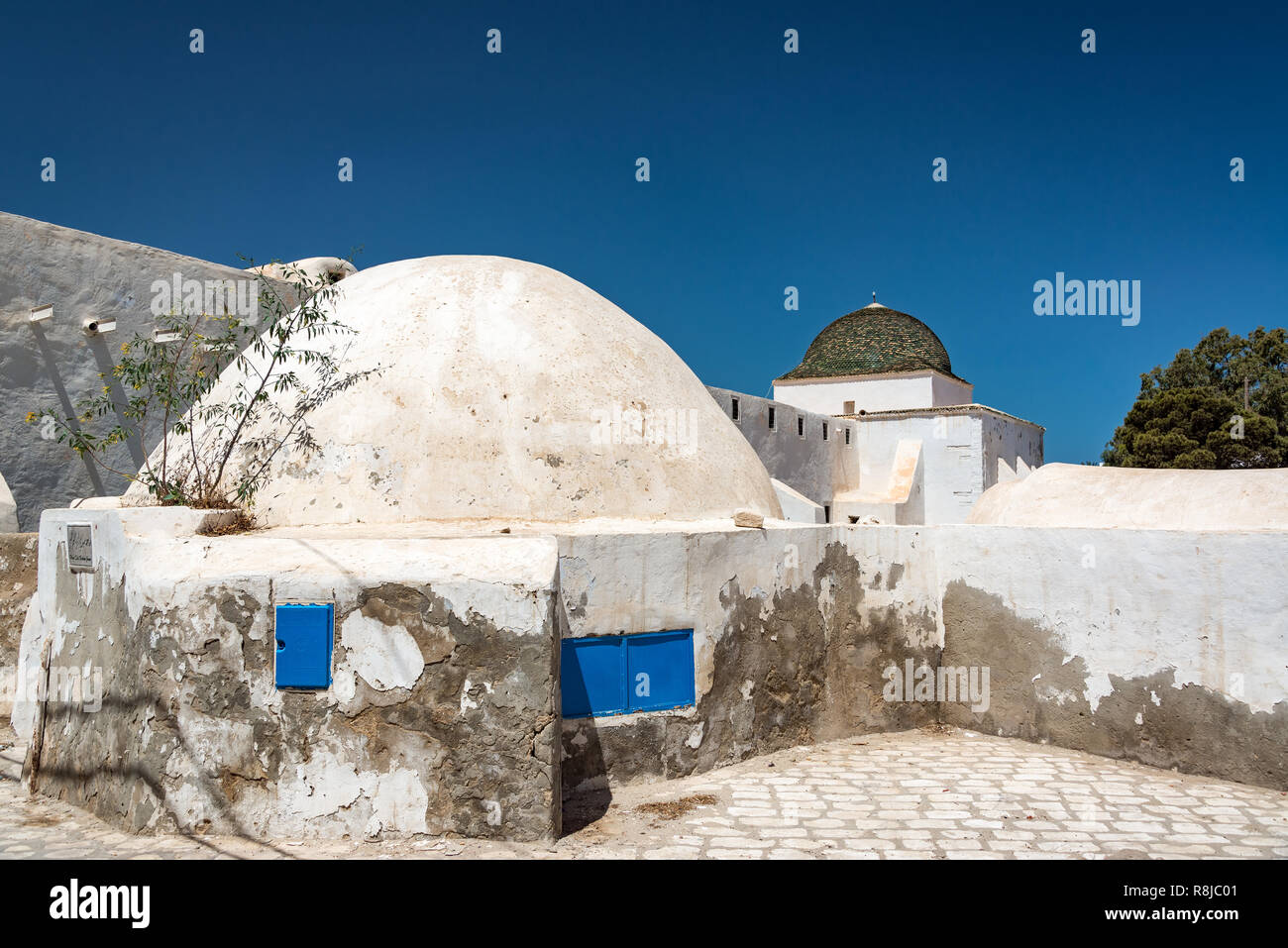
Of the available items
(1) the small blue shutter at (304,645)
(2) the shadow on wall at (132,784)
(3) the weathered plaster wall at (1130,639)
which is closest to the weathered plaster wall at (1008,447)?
(3) the weathered plaster wall at (1130,639)

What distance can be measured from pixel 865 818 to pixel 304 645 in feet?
11.0

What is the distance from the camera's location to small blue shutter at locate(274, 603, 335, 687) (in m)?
4.54

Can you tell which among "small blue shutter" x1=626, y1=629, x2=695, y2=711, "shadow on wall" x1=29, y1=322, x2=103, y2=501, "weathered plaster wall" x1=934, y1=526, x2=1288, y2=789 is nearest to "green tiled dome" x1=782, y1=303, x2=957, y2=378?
"weathered plaster wall" x1=934, y1=526, x2=1288, y2=789

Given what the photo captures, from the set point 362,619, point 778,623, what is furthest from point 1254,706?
point 362,619

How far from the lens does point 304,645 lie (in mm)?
4547

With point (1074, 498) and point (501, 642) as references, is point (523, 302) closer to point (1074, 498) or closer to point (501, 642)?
point (501, 642)

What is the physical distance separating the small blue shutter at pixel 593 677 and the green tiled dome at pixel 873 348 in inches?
850

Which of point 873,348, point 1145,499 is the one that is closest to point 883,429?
point 873,348

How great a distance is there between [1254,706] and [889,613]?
2497 mm

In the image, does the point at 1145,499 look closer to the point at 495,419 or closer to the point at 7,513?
the point at 495,419

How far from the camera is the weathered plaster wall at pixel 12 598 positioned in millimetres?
7367

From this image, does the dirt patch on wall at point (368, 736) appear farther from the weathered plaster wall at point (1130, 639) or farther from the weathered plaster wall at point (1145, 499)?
the weathered plaster wall at point (1145, 499)

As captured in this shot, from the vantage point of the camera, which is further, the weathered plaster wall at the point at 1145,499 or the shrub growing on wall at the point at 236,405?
the weathered plaster wall at the point at 1145,499

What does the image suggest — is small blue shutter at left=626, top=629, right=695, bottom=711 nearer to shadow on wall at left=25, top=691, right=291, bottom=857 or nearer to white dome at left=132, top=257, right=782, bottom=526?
white dome at left=132, top=257, right=782, bottom=526
